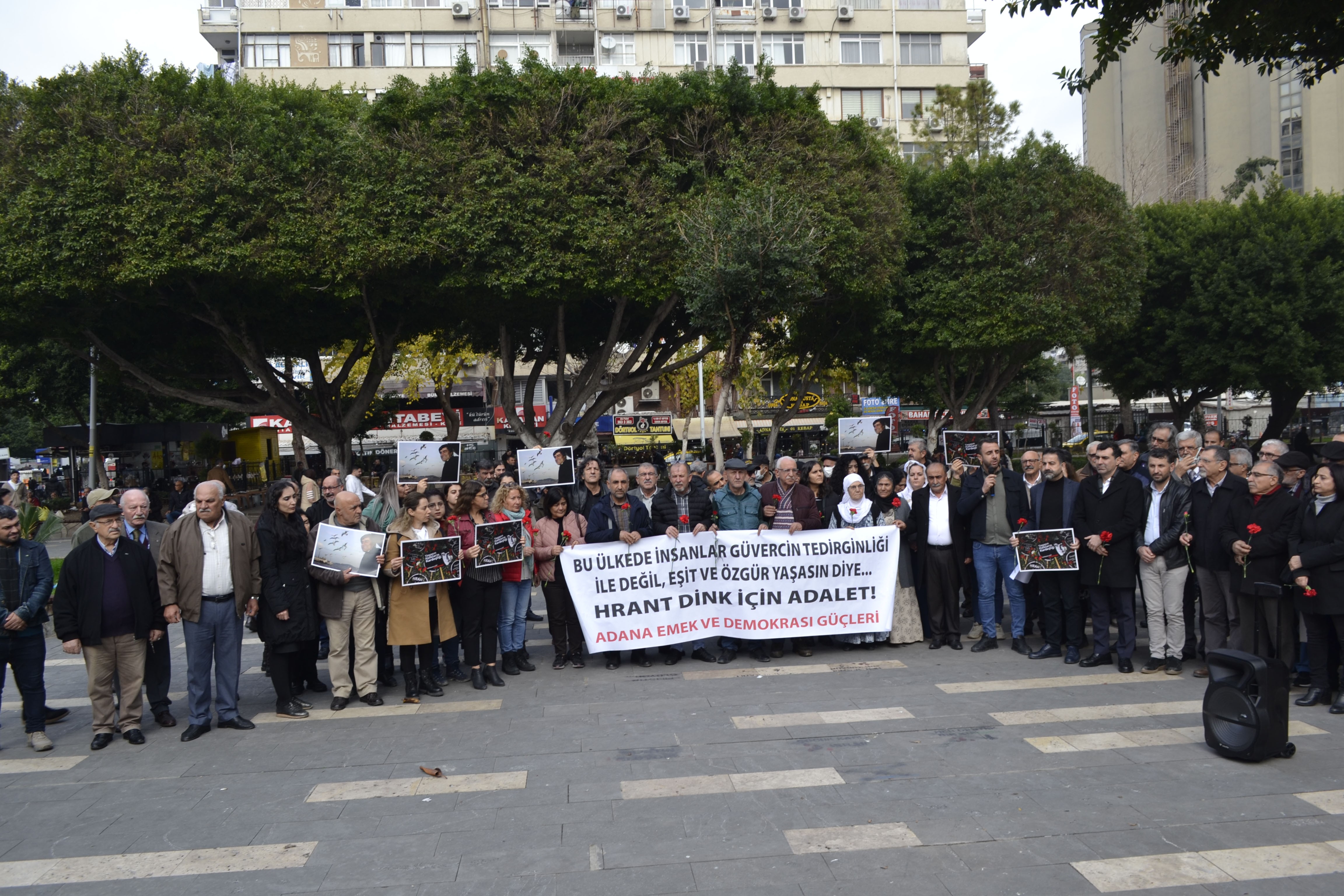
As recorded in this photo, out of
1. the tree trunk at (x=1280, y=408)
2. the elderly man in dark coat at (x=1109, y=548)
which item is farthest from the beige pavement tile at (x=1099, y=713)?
the tree trunk at (x=1280, y=408)

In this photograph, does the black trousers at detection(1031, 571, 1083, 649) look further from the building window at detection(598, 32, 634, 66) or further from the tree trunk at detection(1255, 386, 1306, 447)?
the building window at detection(598, 32, 634, 66)

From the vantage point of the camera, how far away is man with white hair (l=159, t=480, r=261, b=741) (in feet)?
24.6

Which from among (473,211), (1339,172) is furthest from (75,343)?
(1339,172)

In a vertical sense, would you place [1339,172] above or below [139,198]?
above

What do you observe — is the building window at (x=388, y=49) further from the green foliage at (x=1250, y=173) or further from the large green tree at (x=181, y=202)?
the green foliage at (x=1250, y=173)

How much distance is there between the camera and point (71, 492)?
37.7 metres

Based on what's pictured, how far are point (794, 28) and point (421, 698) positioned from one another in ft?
143

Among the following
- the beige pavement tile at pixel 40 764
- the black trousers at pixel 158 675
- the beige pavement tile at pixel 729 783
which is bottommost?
the beige pavement tile at pixel 40 764

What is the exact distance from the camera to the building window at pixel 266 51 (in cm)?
4250

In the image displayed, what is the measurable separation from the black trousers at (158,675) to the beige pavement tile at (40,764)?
723mm

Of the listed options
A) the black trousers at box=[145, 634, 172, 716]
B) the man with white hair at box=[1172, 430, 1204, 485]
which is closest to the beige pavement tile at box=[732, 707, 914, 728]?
the man with white hair at box=[1172, 430, 1204, 485]

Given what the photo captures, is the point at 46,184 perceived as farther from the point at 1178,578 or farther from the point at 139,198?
the point at 1178,578

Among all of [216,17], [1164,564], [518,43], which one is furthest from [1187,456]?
[216,17]

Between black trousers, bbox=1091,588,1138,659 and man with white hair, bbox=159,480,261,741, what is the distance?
23.0 ft
